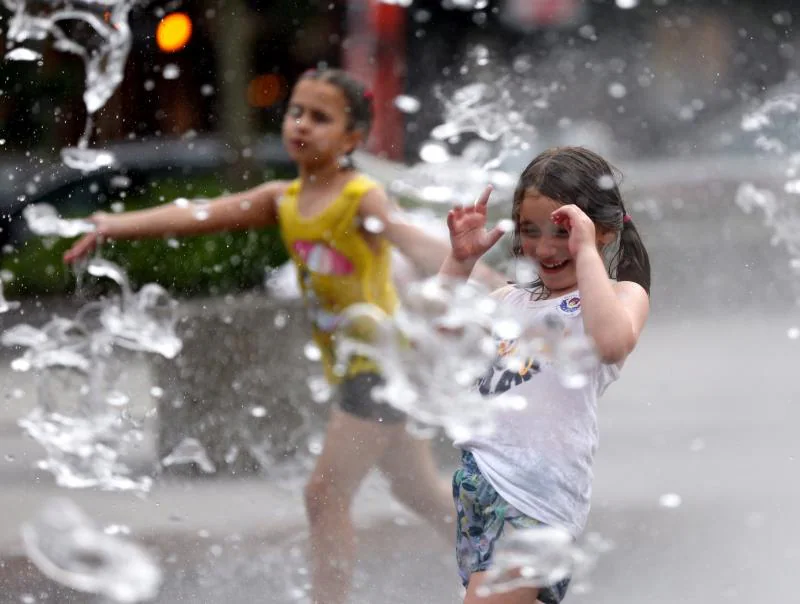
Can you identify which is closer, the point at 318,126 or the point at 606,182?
the point at 606,182

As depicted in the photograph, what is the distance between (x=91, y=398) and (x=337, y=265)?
4.30 feet

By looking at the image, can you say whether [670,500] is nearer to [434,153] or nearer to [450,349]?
[450,349]

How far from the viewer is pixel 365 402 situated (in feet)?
10.0

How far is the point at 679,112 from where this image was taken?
9.93 m

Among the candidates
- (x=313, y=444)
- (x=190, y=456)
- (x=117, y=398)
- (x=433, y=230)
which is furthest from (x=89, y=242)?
(x=313, y=444)

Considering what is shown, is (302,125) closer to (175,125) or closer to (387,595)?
(387,595)

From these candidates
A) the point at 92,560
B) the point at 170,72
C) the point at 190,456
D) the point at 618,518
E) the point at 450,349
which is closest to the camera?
the point at 450,349

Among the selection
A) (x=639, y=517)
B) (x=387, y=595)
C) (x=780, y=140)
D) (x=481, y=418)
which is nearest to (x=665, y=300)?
(x=780, y=140)

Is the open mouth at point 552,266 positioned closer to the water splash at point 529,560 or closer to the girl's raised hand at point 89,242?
the water splash at point 529,560

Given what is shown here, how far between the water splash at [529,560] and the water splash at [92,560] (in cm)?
138

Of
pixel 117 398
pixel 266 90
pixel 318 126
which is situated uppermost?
pixel 318 126

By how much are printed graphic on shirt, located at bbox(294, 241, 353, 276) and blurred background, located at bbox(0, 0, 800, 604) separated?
54cm

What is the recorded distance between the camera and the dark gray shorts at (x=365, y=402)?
3053 mm

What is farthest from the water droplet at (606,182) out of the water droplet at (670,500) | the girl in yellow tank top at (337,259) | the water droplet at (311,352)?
the water droplet at (311,352)
